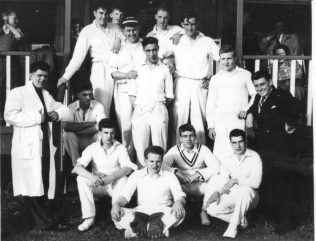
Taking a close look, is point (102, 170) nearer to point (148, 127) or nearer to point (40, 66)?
point (148, 127)

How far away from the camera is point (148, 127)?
6.66 metres

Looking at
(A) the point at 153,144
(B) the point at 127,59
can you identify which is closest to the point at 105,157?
(A) the point at 153,144

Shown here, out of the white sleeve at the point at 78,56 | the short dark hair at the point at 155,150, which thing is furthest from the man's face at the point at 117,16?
the short dark hair at the point at 155,150

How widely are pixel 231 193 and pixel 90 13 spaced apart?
15.0ft

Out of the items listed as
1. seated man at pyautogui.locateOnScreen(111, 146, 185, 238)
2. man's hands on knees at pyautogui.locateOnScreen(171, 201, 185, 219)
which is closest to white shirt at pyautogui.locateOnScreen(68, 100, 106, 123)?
seated man at pyautogui.locateOnScreen(111, 146, 185, 238)

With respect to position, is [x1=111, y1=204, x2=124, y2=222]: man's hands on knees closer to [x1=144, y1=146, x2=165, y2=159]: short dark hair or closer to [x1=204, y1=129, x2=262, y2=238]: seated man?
[x1=144, y1=146, x2=165, y2=159]: short dark hair

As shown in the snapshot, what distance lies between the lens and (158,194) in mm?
6242

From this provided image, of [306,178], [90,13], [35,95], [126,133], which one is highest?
[90,13]

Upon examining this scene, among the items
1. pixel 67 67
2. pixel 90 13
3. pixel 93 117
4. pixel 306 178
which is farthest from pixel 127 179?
pixel 90 13

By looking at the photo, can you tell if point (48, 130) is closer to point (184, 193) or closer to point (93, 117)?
point (93, 117)

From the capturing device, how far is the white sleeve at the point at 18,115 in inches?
239

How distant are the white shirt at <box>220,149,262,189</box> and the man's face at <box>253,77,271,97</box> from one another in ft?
2.19

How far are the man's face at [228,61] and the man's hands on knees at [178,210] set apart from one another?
1659mm

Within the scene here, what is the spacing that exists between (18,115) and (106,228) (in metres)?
1.50
